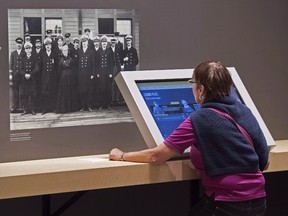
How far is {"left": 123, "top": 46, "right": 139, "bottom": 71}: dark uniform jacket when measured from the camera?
3.49 m

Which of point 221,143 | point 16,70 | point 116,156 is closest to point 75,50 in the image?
point 16,70

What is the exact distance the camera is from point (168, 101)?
318 cm

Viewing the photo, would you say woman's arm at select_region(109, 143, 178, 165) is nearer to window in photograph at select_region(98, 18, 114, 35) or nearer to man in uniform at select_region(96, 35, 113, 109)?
man in uniform at select_region(96, 35, 113, 109)

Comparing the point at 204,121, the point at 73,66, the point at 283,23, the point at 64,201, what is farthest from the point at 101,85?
the point at 283,23

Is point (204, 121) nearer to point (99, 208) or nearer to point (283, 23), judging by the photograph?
point (99, 208)

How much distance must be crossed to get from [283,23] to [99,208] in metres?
1.74

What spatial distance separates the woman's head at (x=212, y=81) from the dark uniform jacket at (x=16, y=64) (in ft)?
3.33

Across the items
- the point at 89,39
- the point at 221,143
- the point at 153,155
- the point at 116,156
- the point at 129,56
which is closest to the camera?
the point at 221,143

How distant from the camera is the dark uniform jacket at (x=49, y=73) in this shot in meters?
3.29

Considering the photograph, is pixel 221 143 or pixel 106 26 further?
pixel 106 26

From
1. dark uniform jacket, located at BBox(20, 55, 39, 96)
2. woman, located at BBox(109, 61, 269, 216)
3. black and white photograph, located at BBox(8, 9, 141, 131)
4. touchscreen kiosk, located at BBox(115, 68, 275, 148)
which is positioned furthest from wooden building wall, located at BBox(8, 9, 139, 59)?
woman, located at BBox(109, 61, 269, 216)

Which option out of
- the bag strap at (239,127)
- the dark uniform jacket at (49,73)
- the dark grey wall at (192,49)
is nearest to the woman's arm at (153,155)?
the bag strap at (239,127)

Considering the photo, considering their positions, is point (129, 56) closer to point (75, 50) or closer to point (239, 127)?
point (75, 50)

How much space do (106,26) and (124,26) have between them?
0.36 feet
